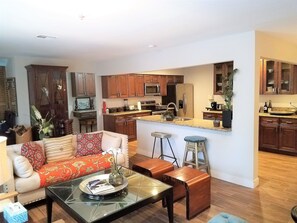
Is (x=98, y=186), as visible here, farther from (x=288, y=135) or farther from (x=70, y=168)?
(x=288, y=135)

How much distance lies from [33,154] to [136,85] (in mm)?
4512

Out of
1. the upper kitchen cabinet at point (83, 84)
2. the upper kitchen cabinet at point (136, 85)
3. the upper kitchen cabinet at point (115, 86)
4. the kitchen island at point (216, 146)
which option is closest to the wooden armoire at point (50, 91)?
the upper kitchen cabinet at point (83, 84)

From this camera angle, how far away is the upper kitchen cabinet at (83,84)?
254 inches

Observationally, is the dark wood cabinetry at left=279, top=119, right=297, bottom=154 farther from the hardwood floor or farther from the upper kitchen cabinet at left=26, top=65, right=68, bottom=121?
the upper kitchen cabinet at left=26, top=65, right=68, bottom=121

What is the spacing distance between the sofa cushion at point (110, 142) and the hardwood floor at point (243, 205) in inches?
50.5

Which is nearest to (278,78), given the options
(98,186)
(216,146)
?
(216,146)

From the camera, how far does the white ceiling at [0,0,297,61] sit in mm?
2303

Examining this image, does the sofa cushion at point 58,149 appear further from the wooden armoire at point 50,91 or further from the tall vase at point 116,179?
the wooden armoire at point 50,91

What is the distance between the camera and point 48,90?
5770 millimetres

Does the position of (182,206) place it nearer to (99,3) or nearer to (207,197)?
(207,197)

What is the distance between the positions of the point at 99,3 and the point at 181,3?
797 mm

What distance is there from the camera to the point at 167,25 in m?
3.09

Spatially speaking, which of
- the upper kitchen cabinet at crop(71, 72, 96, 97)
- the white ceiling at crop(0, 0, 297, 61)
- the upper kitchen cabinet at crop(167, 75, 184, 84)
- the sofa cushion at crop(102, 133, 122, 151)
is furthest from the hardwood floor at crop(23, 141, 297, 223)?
the upper kitchen cabinet at crop(167, 75, 184, 84)

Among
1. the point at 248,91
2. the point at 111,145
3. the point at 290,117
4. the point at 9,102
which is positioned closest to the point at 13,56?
the point at 9,102
